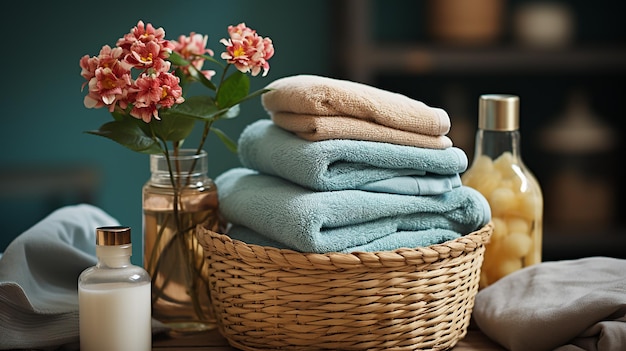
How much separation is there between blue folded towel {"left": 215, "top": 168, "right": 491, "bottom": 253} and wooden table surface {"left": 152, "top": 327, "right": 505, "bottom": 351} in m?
0.13

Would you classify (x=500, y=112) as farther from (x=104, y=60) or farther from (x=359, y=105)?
(x=104, y=60)

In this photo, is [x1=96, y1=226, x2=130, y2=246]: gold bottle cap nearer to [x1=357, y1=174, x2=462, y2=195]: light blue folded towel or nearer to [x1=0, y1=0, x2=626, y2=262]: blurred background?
[x1=357, y1=174, x2=462, y2=195]: light blue folded towel

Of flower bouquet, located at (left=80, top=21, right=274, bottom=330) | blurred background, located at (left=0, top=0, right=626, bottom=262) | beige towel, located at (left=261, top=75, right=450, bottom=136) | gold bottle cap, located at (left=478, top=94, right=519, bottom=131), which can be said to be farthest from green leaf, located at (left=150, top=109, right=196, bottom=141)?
blurred background, located at (left=0, top=0, right=626, bottom=262)

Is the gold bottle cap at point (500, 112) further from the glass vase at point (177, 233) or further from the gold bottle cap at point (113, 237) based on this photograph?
the gold bottle cap at point (113, 237)

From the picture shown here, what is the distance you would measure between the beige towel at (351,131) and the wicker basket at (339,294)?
116 millimetres

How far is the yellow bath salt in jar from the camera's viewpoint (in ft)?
3.28

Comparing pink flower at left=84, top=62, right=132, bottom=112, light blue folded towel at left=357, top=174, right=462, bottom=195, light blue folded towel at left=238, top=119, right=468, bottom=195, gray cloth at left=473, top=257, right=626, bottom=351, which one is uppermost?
pink flower at left=84, top=62, right=132, bottom=112

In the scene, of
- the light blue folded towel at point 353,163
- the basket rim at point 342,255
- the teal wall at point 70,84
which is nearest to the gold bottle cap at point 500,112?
the light blue folded towel at point 353,163

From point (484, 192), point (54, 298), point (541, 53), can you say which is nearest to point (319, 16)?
point (541, 53)

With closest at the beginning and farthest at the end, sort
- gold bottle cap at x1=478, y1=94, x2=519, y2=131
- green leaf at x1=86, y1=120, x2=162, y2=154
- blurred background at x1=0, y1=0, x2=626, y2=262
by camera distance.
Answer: green leaf at x1=86, y1=120, x2=162, y2=154 < gold bottle cap at x1=478, y1=94, x2=519, y2=131 < blurred background at x1=0, y1=0, x2=626, y2=262

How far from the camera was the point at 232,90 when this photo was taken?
95 cm

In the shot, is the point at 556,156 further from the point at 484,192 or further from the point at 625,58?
the point at 484,192

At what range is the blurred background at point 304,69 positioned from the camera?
7.11ft

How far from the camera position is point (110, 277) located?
2.64 feet
